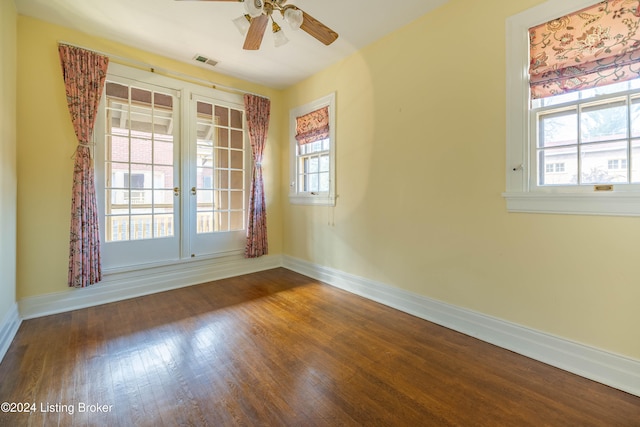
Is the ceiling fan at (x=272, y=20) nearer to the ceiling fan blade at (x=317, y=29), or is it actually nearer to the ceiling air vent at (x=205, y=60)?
the ceiling fan blade at (x=317, y=29)

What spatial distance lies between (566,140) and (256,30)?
7.77 feet

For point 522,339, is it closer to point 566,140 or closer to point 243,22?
point 566,140

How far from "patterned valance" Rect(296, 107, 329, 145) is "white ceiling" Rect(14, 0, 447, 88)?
2.06ft

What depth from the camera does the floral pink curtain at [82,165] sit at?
8.66 feet

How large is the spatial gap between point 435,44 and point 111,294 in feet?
13.5

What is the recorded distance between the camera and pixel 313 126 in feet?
12.4

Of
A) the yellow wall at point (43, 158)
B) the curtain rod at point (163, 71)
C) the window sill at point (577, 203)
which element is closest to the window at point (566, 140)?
the window sill at point (577, 203)

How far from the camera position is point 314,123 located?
3.77m

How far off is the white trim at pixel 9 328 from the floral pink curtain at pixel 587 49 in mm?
4248

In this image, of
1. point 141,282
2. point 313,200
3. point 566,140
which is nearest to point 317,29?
point 566,140

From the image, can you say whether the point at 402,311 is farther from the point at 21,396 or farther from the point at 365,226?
the point at 21,396

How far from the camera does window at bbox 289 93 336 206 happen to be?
11.5 feet

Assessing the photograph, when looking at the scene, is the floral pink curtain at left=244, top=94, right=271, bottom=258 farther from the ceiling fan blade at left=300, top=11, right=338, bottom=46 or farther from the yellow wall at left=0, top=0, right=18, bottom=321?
the yellow wall at left=0, top=0, right=18, bottom=321

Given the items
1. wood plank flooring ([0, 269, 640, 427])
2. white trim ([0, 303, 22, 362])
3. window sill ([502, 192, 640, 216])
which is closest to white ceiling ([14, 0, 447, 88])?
window sill ([502, 192, 640, 216])
